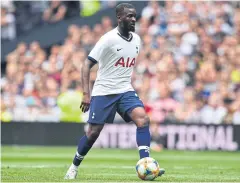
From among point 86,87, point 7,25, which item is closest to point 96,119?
point 86,87

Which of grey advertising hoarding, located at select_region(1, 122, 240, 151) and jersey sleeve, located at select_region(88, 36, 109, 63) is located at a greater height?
jersey sleeve, located at select_region(88, 36, 109, 63)

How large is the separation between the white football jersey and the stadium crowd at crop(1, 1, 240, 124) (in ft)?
32.6

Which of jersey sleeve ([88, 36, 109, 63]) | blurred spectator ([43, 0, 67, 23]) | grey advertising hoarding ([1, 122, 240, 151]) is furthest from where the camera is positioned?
blurred spectator ([43, 0, 67, 23])

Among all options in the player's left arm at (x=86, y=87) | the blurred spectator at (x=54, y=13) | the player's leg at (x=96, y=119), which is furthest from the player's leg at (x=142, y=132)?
the blurred spectator at (x=54, y=13)

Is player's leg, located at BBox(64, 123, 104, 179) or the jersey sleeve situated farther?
player's leg, located at BBox(64, 123, 104, 179)

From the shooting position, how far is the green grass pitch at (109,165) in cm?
1166

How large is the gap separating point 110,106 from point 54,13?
52.1 feet

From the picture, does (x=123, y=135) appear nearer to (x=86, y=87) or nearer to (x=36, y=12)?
(x=36, y=12)

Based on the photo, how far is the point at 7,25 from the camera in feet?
87.9

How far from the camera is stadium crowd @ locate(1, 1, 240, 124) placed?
2177 centimetres

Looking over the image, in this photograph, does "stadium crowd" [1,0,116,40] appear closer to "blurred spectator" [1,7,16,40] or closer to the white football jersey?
"blurred spectator" [1,7,16,40]

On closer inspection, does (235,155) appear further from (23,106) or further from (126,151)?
(23,106)

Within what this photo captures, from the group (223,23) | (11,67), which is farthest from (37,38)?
(223,23)

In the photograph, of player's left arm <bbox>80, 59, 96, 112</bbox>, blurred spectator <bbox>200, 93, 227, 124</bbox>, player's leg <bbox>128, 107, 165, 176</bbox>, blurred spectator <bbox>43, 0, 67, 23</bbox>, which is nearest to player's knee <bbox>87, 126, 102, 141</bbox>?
player's left arm <bbox>80, 59, 96, 112</bbox>
